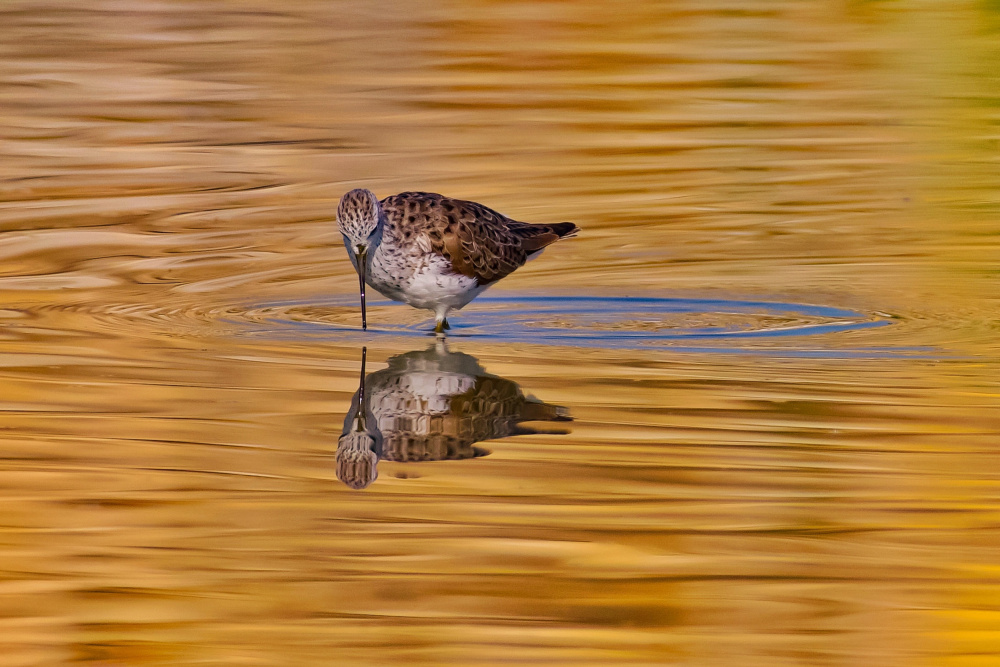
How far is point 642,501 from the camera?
7.05 m

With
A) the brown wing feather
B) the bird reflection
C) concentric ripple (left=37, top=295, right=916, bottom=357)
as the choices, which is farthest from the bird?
the bird reflection

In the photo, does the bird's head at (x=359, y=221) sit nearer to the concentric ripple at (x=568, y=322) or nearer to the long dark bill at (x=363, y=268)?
the long dark bill at (x=363, y=268)

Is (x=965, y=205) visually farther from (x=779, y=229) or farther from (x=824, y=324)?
(x=824, y=324)

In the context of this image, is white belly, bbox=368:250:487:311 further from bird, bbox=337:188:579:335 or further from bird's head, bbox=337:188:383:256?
bird's head, bbox=337:188:383:256

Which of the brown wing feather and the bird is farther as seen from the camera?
the brown wing feather

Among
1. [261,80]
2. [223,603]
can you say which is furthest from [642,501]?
→ [261,80]

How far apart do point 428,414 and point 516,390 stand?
24.5 inches

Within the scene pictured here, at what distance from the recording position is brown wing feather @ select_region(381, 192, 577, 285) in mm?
10406

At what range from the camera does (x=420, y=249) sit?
10.3 meters

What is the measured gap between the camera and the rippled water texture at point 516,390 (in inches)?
234

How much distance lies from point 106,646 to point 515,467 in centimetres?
231

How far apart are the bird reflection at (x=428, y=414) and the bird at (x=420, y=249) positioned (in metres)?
0.85

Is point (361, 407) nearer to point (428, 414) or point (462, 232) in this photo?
point (428, 414)

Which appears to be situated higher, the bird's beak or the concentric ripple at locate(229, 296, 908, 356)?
the bird's beak
